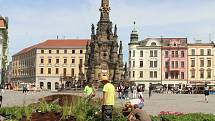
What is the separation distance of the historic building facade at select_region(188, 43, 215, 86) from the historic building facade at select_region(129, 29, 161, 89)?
719cm

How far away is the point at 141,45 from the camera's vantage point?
107m

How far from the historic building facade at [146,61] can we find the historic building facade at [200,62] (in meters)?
7.19

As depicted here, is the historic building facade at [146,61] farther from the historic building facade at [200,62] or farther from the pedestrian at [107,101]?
the pedestrian at [107,101]

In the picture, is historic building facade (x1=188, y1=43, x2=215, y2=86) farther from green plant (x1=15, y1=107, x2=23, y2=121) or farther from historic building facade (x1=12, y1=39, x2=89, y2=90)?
green plant (x1=15, y1=107, x2=23, y2=121)

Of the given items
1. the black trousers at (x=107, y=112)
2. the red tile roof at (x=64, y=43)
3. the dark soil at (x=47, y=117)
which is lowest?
the dark soil at (x=47, y=117)

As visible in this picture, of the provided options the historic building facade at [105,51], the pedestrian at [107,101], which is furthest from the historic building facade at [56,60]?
the pedestrian at [107,101]

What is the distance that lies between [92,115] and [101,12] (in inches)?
1737

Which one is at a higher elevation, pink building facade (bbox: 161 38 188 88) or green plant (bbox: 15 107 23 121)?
pink building facade (bbox: 161 38 188 88)

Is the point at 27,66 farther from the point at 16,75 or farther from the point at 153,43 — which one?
the point at 153,43

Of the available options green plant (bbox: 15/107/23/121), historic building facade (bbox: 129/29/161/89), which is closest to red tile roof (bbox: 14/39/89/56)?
historic building facade (bbox: 129/29/161/89)

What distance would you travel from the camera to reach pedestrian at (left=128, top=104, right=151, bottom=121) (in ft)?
35.5

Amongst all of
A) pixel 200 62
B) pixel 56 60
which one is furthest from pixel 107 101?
pixel 56 60

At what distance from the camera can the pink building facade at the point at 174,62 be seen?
4176 inches

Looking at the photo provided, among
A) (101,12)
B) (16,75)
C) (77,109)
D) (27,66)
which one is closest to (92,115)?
(77,109)
